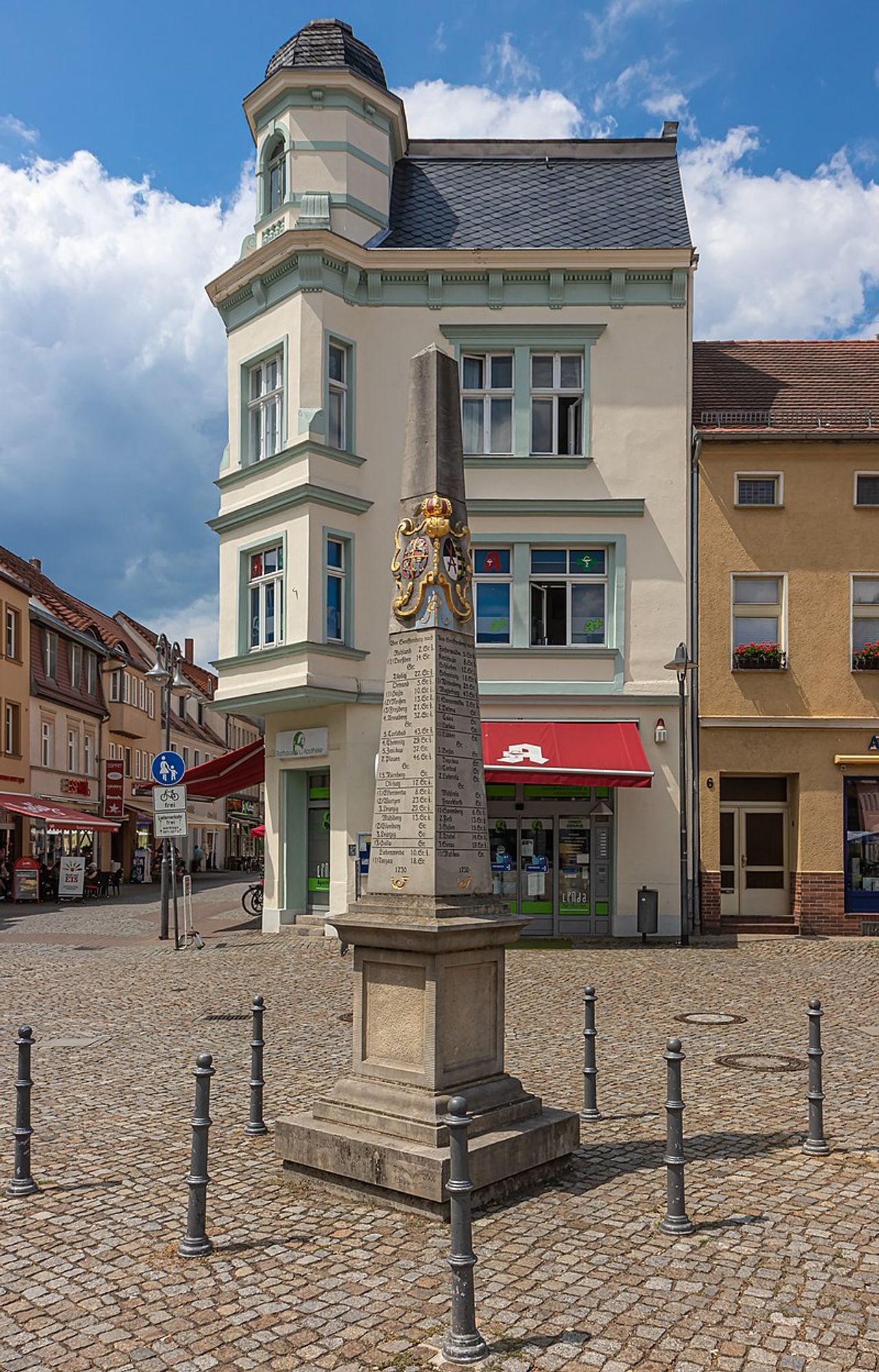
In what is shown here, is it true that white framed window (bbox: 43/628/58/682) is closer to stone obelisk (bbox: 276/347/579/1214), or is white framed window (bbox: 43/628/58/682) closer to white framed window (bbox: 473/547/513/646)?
white framed window (bbox: 473/547/513/646)

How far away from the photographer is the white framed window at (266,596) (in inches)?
900

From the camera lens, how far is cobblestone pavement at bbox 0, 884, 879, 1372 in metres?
5.05

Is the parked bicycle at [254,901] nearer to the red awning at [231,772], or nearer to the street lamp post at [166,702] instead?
the street lamp post at [166,702]

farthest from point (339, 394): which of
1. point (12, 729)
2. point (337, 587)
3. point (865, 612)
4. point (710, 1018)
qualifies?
point (12, 729)

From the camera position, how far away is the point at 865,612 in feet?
75.4

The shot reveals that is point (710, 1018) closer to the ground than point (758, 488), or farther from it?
closer to the ground

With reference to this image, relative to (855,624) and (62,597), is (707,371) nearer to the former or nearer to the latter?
(855,624)

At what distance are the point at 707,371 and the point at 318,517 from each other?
939 cm

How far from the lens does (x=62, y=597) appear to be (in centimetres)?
5219

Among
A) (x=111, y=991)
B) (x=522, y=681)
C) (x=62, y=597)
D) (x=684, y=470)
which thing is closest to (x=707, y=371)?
(x=684, y=470)

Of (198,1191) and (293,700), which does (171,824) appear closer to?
(293,700)

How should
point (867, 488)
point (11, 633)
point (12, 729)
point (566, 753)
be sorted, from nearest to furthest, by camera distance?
point (566, 753) < point (867, 488) < point (12, 729) < point (11, 633)

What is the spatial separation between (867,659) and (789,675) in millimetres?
1473

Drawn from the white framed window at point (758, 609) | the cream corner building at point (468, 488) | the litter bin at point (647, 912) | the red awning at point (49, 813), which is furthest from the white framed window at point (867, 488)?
the red awning at point (49, 813)
